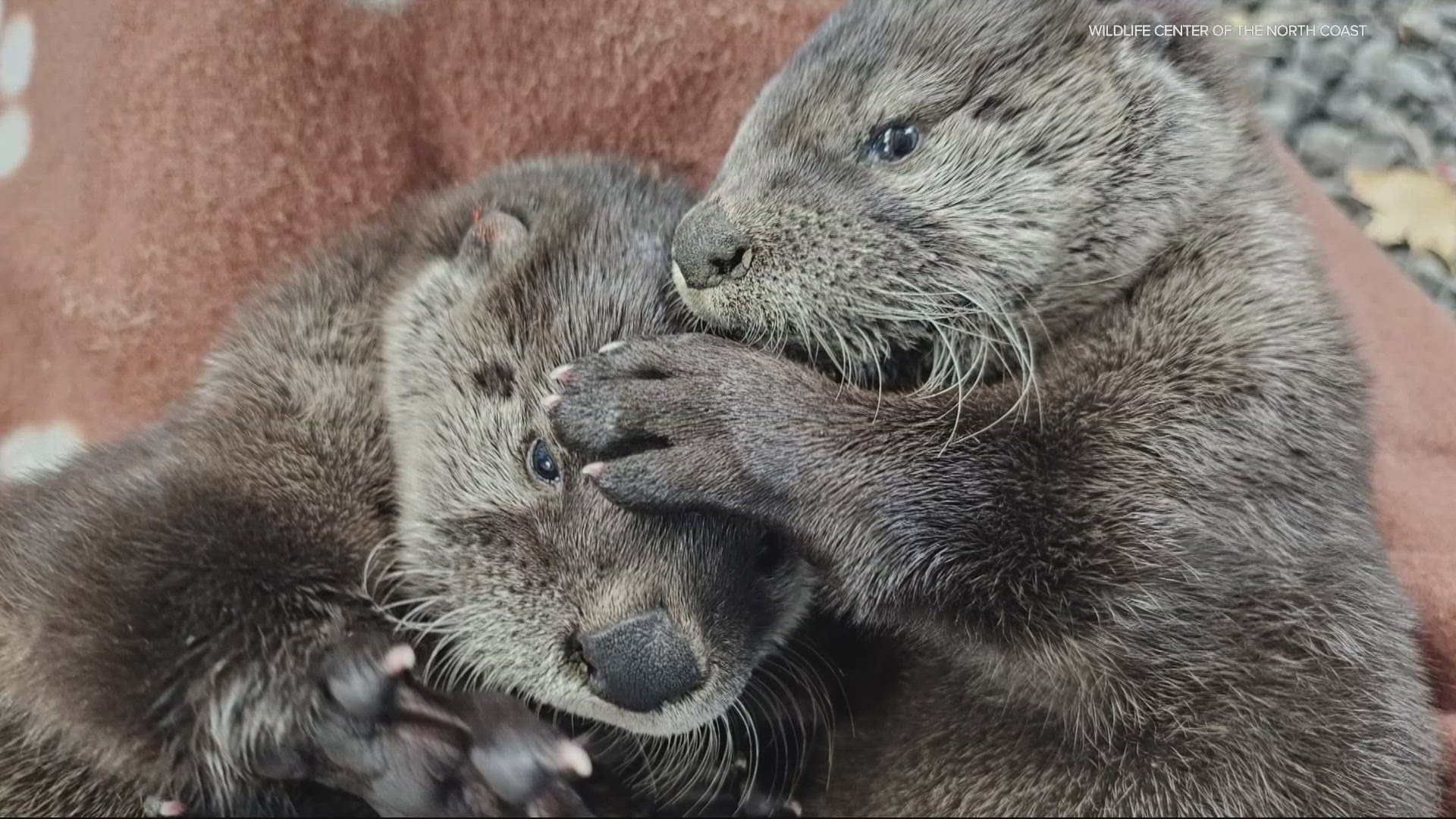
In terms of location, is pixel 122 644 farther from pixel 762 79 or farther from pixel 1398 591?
pixel 1398 591

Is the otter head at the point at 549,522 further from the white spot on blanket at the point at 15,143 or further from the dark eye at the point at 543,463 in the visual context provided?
the white spot on blanket at the point at 15,143

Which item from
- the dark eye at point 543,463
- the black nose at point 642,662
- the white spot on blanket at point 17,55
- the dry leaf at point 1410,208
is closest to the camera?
the black nose at point 642,662

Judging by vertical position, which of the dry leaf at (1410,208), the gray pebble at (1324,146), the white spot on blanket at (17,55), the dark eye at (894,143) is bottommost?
the dry leaf at (1410,208)

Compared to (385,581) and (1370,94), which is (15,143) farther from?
(1370,94)

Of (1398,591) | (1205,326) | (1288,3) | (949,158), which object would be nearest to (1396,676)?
(1398,591)

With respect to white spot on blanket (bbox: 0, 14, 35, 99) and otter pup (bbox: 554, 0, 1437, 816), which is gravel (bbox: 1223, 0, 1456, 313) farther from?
white spot on blanket (bbox: 0, 14, 35, 99)

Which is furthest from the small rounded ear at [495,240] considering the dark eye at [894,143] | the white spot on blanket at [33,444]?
the white spot on blanket at [33,444]

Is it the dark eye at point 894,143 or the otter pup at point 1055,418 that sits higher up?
the dark eye at point 894,143

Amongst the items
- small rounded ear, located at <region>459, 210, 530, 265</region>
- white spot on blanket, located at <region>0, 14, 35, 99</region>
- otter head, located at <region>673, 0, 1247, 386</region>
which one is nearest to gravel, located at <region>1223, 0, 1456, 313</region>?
otter head, located at <region>673, 0, 1247, 386</region>
